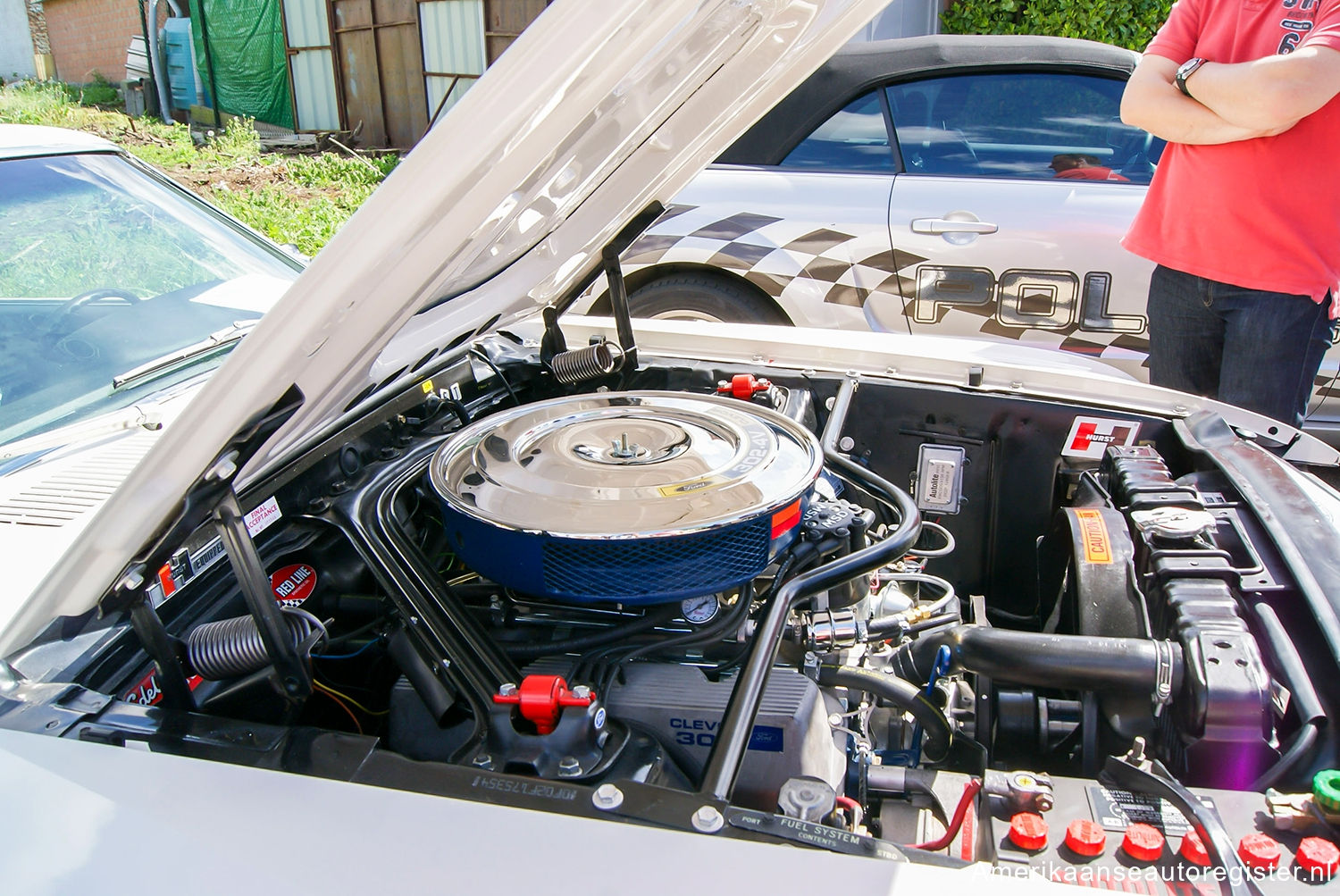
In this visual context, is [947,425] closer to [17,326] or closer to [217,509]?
[217,509]

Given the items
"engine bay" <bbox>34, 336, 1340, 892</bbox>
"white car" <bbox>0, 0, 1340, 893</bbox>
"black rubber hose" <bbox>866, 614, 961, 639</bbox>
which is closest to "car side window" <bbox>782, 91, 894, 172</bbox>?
"white car" <bbox>0, 0, 1340, 893</bbox>

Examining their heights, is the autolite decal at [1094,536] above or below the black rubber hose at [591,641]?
above

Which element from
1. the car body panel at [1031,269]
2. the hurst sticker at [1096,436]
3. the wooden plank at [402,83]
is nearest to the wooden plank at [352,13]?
the wooden plank at [402,83]

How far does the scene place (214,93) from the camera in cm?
1134

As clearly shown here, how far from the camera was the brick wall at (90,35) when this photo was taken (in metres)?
12.7

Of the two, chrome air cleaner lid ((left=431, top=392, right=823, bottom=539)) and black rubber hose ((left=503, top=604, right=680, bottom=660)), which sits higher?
chrome air cleaner lid ((left=431, top=392, right=823, bottom=539))

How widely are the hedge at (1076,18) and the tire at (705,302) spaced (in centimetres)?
518

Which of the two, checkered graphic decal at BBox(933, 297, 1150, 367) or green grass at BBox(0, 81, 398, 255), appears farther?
green grass at BBox(0, 81, 398, 255)

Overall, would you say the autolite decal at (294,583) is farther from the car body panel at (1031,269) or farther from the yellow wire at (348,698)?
the car body panel at (1031,269)

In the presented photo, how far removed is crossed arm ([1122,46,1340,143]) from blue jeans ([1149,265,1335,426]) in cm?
37

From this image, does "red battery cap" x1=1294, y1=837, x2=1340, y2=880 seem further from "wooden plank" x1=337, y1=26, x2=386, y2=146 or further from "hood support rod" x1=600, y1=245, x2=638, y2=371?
"wooden plank" x1=337, y1=26, x2=386, y2=146

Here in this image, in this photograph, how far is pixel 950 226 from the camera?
128 inches

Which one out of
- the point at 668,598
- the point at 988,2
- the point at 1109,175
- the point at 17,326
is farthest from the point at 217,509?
the point at 988,2

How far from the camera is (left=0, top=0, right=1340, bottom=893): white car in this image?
0.88 meters
